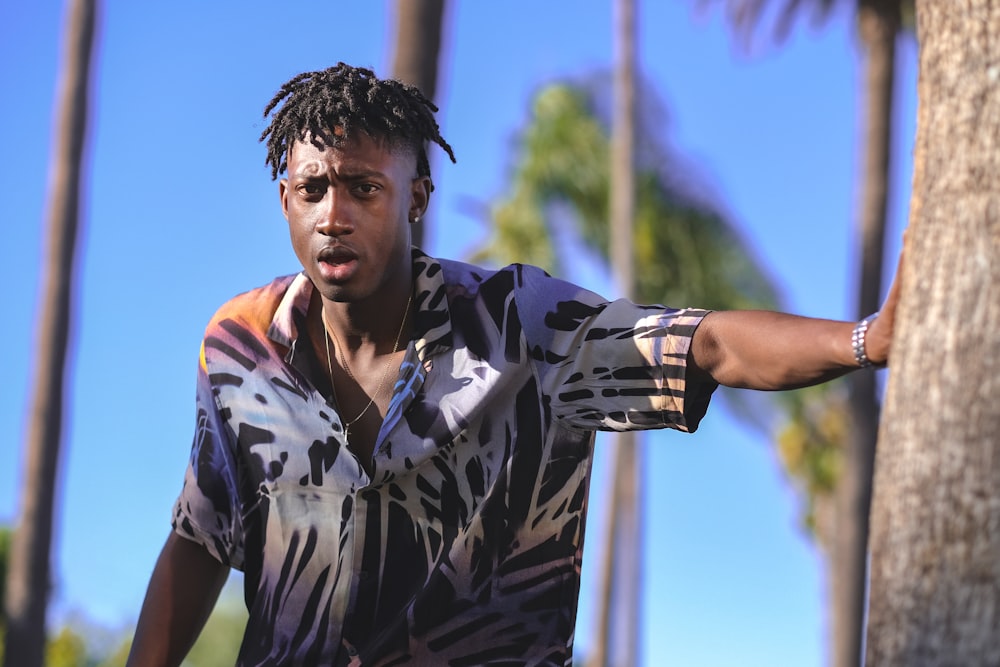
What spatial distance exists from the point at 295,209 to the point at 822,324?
1.49m

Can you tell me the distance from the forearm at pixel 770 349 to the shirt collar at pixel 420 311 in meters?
0.78

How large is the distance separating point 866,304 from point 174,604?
1181 centimetres

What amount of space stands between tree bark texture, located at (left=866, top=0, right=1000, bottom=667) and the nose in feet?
4.92

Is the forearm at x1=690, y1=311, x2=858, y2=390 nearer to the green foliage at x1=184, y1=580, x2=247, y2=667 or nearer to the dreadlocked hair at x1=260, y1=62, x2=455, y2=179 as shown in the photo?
the dreadlocked hair at x1=260, y1=62, x2=455, y2=179

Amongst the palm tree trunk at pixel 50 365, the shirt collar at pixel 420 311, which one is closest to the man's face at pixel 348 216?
the shirt collar at pixel 420 311

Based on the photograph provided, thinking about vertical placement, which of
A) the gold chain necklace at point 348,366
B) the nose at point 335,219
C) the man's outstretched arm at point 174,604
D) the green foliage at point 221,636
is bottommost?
the green foliage at point 221,636

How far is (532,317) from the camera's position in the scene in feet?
12.5

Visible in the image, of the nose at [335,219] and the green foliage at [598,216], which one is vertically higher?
the green foliage at [598,216]

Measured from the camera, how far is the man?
3.71 meters

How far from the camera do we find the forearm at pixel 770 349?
3154 mm

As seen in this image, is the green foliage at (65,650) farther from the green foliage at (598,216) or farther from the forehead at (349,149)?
the forehead at (349,149)

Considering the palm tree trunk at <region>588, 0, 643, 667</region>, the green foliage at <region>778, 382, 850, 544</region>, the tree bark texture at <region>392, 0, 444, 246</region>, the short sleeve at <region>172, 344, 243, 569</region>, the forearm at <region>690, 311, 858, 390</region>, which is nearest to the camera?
the forearm at <region>690, 311, 858, 390</region>

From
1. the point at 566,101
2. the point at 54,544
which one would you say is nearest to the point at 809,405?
the point at 566,101

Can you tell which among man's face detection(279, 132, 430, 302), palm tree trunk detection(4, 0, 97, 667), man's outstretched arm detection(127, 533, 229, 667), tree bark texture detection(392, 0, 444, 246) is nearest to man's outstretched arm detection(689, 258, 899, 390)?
man's face detection(279, 132, 430, 302)
